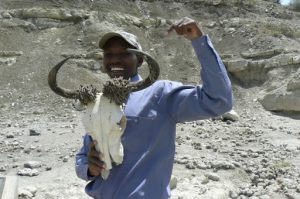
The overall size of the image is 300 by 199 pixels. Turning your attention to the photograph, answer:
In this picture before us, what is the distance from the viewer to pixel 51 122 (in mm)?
11602

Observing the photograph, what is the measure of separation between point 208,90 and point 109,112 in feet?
1.61

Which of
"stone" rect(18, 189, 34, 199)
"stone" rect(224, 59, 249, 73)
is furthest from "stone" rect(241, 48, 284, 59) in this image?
"stone" rect(18, 189, 34, 199)

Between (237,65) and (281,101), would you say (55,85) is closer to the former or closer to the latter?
(281,101)

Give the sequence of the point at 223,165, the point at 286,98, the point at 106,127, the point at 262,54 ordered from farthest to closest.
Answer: the point at 262,54, the point at 286,98, the point at 223,165, the point at 106,127

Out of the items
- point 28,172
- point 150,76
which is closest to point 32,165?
point 28,172

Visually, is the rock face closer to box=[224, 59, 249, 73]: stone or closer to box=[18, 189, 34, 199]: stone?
box=[224, 59, 249, 73]: stone

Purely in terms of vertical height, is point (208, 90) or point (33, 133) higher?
point (208, 90)

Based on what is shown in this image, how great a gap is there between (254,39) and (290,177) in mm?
11181

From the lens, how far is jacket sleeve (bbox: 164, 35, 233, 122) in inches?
85.8

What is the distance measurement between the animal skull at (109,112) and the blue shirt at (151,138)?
0.05m

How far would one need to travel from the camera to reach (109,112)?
2.36 metres

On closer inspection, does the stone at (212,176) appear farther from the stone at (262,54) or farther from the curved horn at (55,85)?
the stone at (262,54)

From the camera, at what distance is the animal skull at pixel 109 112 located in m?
2.34

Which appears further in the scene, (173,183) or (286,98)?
(286,98)
